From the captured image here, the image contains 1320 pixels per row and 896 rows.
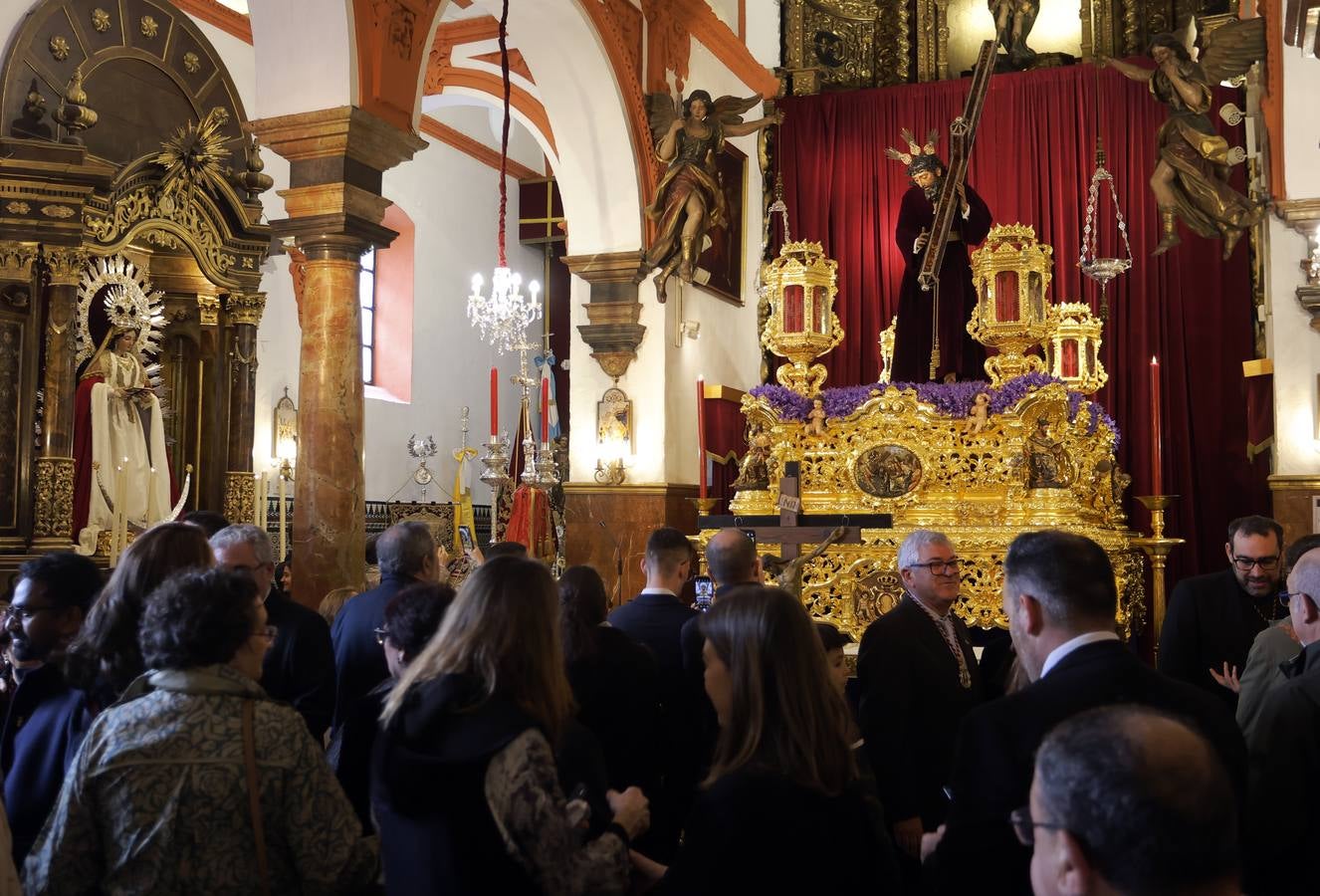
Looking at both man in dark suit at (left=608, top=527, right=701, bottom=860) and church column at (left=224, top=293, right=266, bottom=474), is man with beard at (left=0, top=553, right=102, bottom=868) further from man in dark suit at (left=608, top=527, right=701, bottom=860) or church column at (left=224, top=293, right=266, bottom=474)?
church column at (left=224, top=293, right=266, bottom=474)

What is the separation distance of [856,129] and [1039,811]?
13.6 meters

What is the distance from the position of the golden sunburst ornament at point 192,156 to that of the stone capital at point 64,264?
1196mm

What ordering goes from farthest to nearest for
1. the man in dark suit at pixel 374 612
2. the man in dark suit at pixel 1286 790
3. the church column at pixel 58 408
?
the church column at pixel 58 408 → the man in dark suit at pixel 374 612 → the man in dark suit at pixel 1286 790

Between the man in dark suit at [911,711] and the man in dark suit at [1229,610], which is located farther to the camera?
the man in dark suit at [1229,610]

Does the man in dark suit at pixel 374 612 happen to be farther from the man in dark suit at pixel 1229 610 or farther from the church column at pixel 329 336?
the church column at pixel 329 336

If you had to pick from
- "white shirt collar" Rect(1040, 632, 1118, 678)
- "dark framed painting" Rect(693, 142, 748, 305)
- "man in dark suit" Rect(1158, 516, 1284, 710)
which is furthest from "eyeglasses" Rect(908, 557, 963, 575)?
"dark framed painting" Rect(693, 142, 748, 305)

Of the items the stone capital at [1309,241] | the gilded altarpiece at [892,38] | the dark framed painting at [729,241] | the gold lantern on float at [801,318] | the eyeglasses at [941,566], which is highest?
the gilded altarpiece at [892,38]

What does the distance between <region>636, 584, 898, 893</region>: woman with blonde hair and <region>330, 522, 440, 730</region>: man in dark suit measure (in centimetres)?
187

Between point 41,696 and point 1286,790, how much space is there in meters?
2.80

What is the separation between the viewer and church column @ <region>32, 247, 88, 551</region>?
8.71 meters

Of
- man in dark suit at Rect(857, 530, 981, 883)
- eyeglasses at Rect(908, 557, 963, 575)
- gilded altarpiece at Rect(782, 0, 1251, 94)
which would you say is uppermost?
gilded altarpiece at Rect(782, 0, 1251, 94)

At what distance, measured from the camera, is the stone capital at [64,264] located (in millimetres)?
8672

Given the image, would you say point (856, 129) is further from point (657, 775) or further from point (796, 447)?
point (657, 775)

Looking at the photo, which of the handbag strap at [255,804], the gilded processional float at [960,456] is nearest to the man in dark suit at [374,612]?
the handbag strap at [255,804]
